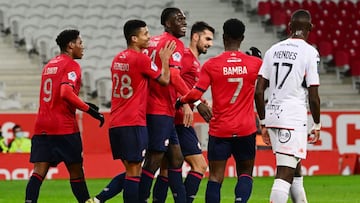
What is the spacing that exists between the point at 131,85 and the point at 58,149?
1489 mm

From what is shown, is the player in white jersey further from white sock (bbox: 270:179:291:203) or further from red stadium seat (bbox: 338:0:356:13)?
red stadium seat (bbox: 338:0:356:13)

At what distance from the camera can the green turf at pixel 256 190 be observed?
17.0 metres

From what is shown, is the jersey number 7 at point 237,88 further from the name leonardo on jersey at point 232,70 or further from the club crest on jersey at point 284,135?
the club crest on jersey at point 284,135

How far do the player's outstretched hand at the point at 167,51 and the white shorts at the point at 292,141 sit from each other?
1682mm

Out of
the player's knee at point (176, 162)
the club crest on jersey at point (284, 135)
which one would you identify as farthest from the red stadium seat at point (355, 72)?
the club crest on jersey at point (284, 135)

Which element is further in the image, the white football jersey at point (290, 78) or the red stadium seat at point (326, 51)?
the red stadium seat at point (326, 51)

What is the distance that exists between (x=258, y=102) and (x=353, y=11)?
2322 centimetres

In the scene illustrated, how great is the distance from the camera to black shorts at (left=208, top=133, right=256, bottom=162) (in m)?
12.7

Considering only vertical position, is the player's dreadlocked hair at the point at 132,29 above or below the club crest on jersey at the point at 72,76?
above

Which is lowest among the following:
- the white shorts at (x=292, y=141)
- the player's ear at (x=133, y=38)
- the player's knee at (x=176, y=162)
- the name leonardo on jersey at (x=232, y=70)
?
the player's knee at (x=176, y=162)

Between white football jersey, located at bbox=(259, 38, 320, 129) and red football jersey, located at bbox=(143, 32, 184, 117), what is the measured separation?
1.42 metres

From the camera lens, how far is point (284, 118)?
11.7 meters

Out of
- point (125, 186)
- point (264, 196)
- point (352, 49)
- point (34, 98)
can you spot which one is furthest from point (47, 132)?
point (352, 49)

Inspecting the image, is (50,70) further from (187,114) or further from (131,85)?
(187,114)
